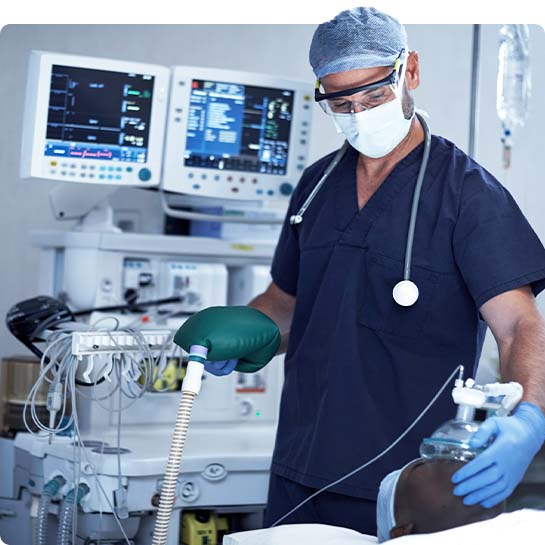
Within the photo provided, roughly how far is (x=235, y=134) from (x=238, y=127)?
21 mm

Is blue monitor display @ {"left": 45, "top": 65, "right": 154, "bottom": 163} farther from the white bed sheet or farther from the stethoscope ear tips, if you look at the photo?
the white bed sheet

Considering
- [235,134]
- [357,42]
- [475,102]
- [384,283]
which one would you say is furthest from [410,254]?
[235,134]

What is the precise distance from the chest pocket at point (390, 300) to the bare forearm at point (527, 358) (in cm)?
20

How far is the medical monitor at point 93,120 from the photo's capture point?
104 inches

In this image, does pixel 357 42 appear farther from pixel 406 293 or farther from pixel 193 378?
pixel 193 378

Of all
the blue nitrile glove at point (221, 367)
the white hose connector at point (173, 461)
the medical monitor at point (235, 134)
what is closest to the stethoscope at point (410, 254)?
the blue nitrile glove at point (221, 367)

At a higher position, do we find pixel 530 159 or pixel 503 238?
pixel 530 159

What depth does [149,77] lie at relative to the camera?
2.75 m

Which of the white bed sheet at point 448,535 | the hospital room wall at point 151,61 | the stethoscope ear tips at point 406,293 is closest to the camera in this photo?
the white bed sheet at point 448,535

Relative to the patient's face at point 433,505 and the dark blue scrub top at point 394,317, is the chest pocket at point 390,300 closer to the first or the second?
the dark blue scrub top at point 394,317

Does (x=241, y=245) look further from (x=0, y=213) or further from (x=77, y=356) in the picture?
(x=0, y=213)

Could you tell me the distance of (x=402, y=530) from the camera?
1356 millimetres

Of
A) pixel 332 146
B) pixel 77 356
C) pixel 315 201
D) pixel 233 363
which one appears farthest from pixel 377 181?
pixel 332 146

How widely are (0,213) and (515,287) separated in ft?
8.04
